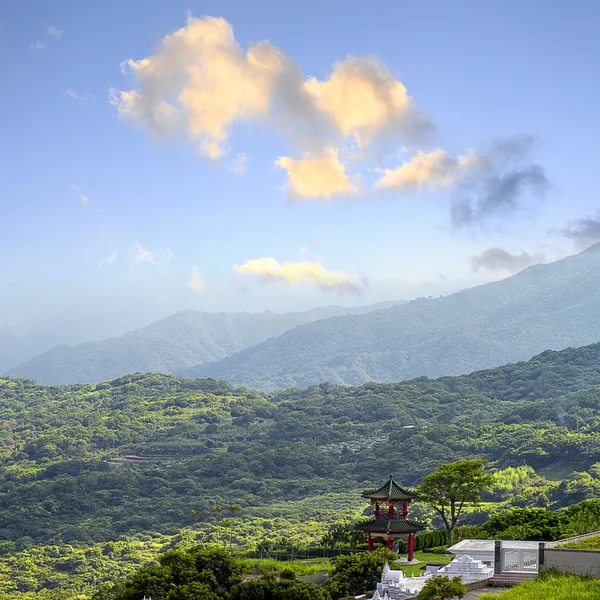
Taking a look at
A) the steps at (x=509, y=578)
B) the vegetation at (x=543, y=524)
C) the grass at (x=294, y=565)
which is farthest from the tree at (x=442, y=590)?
the vegetation at (x=543, y=524)

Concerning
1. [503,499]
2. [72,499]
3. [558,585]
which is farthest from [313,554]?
[72,499]

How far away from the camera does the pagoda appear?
119 ft

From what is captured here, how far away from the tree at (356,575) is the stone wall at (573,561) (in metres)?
5.77

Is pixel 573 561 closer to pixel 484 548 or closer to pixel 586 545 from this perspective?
pixel 586 545

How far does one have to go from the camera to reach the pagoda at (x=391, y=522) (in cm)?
3628

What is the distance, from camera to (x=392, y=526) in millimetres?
36375

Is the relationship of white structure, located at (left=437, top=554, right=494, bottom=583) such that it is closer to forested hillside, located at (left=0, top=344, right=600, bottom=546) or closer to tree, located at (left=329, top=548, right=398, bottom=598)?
tree, located at (left=329, top=548, right=398, bottom=598)

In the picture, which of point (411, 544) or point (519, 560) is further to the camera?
point (411, 544)

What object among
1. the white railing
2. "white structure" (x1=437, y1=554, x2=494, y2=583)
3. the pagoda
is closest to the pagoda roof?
the pagoda

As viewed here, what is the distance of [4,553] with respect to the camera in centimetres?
7075

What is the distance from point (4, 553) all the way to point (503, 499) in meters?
37.3

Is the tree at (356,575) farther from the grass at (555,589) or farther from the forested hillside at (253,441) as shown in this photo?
the forested hillside at (253,441)

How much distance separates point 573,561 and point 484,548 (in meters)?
7.27

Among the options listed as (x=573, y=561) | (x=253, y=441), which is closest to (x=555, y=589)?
(x=573, y=561)
